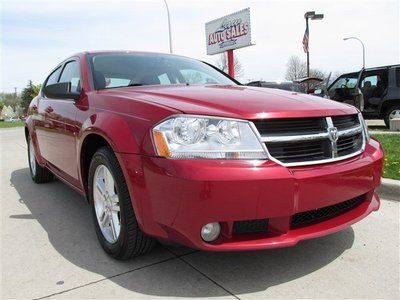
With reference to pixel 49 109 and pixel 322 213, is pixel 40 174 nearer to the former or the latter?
pixel 49 109

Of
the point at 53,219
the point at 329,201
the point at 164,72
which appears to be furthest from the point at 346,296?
the point at 53,219

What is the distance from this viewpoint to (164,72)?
3775 mm

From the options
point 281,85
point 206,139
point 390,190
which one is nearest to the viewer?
point 206,139

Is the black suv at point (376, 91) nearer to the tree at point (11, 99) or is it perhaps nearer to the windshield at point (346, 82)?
the windshield at point (346, 82)

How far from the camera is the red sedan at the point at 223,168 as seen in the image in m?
2.21

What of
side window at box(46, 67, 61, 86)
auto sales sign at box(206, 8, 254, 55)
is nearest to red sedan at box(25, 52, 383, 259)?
side window at box(46, 67, 61, 86)

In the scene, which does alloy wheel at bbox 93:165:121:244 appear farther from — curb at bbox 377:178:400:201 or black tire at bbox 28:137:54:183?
curb at bbox 377:178:400:201

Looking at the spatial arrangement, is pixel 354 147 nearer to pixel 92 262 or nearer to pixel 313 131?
pixel 313 131

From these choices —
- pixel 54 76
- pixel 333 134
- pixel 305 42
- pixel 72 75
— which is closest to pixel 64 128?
pixel 72 75

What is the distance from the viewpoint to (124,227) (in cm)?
262

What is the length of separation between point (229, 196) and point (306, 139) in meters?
0.62

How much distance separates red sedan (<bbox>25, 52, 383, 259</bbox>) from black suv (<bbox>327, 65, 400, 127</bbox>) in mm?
8145

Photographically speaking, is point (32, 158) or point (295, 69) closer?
point (32, 158)

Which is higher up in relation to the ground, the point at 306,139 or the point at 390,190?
the point at 306,139
